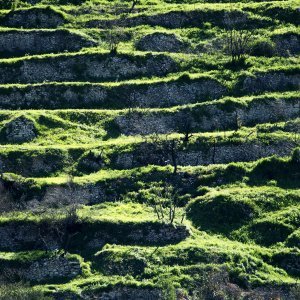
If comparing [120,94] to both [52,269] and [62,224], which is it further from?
[52,269]

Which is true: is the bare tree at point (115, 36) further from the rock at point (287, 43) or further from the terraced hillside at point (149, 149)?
the rock at point (287, 43)

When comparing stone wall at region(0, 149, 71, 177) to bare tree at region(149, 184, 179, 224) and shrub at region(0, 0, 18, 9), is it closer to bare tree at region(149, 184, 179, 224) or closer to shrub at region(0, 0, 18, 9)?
bare tree at region(149, 184, 179, 224)

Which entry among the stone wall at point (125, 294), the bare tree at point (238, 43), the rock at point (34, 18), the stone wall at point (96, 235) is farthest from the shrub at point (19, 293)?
the rock at point (34, 18)

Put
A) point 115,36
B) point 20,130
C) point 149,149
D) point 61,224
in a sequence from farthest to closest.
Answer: point 115,36 → point 20,130 → point 149,149 → point 61,224

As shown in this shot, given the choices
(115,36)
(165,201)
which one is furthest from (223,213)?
(115,36)

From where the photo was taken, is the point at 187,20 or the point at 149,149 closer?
the point at 149,149

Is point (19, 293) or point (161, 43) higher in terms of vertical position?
point (161, 43)

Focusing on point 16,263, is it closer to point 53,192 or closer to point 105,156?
point 53,192

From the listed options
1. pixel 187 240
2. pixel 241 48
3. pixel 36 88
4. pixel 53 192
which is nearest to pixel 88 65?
pixel 36 88
